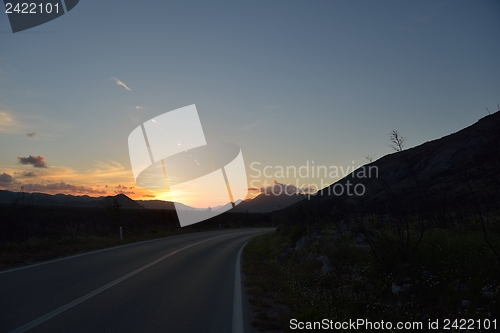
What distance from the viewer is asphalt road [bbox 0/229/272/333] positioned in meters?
5.51

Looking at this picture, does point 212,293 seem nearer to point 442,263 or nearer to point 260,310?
point 260,310

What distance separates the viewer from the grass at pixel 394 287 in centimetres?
591

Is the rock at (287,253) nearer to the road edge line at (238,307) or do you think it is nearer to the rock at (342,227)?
the rock at (342,227)

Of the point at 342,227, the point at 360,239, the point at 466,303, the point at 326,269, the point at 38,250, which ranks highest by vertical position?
the point at 38,250

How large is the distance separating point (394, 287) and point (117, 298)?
5.77m

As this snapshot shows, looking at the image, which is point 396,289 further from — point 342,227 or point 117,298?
point 342,227

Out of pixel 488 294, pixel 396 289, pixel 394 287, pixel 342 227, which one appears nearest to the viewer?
pixel 488 294

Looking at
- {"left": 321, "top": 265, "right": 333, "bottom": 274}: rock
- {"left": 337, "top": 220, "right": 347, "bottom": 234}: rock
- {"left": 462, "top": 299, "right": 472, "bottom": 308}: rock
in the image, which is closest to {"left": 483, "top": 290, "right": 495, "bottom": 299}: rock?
{"left": 462, "top": 299, "right": 472, "bottom": 308}: rock

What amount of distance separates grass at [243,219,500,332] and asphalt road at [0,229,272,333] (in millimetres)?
907

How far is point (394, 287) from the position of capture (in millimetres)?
7047

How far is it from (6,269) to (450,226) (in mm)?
13651

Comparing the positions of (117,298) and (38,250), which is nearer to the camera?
(117,298)

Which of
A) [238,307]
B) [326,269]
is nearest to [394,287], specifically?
[326,269]

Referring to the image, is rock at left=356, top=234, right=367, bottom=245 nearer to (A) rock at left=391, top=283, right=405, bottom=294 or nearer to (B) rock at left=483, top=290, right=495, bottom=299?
→ (A) rock at left=391, top=283, right=405, bottom=294
